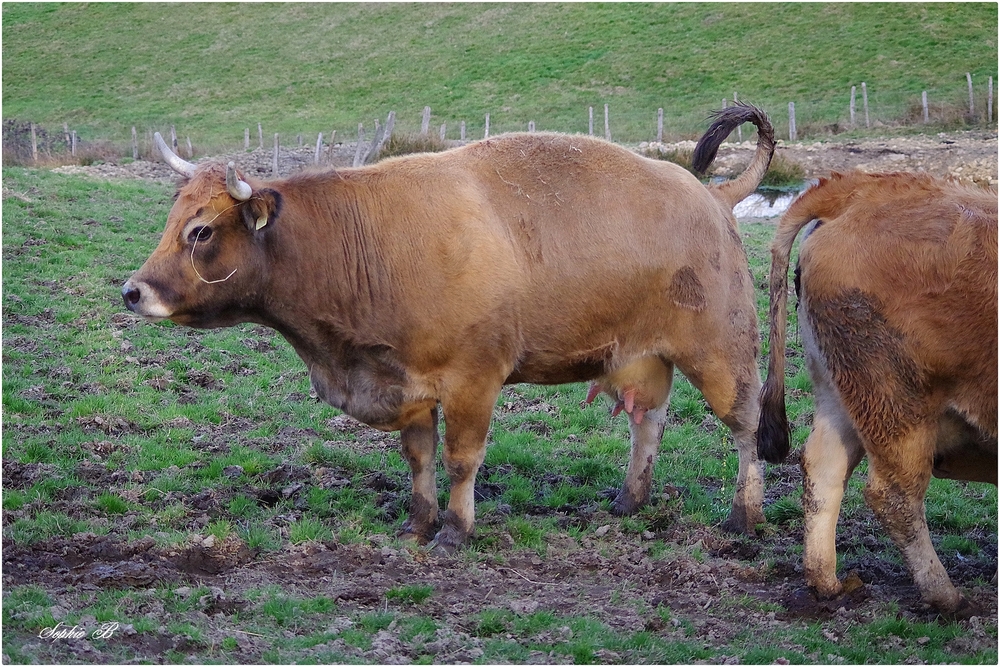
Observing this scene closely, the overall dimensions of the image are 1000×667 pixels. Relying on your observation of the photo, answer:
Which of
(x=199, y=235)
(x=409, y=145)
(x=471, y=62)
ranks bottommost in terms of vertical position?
(x=409, y=145)

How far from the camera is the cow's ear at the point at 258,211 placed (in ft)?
20.7

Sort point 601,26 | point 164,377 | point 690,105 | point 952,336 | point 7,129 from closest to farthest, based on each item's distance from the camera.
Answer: point 952,336 < point 164,377 < point 7,129 < point 690,105 < point 601,26

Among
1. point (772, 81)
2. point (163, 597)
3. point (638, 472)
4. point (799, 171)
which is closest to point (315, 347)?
point (163, 597)

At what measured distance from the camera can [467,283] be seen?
6.35 metres

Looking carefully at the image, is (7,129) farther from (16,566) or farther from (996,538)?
(996,538)

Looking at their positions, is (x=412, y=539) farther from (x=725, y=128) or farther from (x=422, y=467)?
(x=725, y=128)

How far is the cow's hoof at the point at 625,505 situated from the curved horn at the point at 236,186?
343cm

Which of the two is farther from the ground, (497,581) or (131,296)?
(131,296)

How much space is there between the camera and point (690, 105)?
3988cm

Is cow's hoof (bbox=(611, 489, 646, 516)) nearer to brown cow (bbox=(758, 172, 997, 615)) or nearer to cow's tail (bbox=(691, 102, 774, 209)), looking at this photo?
brown cow (bbox=(758, 172, 997, 615))

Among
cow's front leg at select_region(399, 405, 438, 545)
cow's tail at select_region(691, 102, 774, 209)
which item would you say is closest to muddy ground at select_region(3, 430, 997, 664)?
cow's front leg at select_region(399, 405, 438, 545)

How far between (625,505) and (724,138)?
2874 mm

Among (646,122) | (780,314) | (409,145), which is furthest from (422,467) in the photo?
(646,122)

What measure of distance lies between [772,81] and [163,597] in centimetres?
4013
